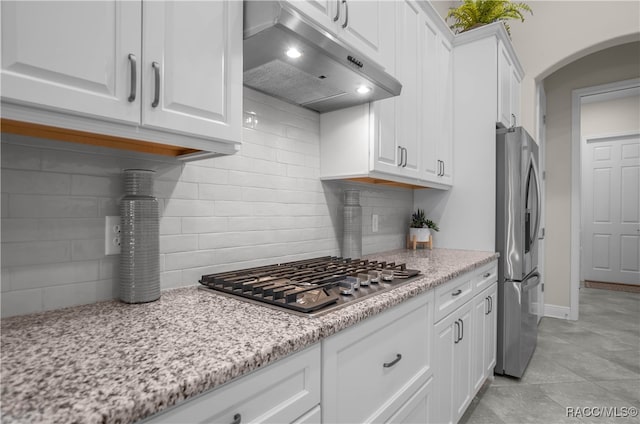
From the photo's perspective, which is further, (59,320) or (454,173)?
(454,173)

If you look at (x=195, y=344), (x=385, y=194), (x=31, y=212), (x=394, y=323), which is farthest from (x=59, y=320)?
(x=385, y=194)

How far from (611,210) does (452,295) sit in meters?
5.54

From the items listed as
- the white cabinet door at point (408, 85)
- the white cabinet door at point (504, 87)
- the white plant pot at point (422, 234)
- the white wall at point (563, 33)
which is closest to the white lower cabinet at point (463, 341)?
the white plant pot at point (422, 234)

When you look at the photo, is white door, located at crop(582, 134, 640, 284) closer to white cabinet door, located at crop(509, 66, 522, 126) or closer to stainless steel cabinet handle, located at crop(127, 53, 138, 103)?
white cabinet door, located at crop(509, 66, 522, 126)

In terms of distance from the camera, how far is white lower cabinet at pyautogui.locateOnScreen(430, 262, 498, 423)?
1631mm

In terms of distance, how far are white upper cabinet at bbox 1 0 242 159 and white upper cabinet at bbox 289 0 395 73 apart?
41 centimetres

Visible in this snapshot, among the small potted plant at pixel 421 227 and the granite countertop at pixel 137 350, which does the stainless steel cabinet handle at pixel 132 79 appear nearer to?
the granite countertop at pixel 137 350

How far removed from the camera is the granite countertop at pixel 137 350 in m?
0.54

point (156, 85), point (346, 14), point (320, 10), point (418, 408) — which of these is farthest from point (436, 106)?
point (156, 85)

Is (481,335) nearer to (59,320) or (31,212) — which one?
(59,320)

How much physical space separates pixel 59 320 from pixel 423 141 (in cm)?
214

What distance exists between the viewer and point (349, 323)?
99 centimetres

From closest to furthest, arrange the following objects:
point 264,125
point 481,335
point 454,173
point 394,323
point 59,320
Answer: point 59,320 < point 394,323 < point 264,125 < point 481,335 < point 454,173

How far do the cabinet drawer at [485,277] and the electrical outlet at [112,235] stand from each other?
1.89 m
